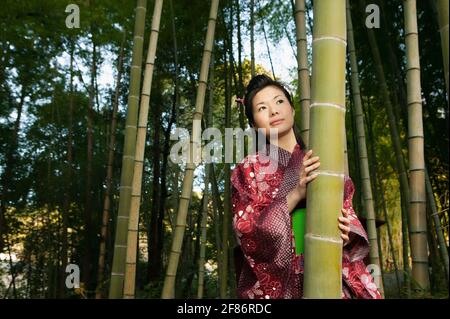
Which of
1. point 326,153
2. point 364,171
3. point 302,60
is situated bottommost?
point 326,153

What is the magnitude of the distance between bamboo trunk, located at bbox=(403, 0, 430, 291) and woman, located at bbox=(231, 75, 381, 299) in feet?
1.98

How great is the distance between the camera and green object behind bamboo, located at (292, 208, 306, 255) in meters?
1.16

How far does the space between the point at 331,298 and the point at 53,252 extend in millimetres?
9101

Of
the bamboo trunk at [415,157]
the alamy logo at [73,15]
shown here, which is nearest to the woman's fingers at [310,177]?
the bamboo trunk at [415,157]

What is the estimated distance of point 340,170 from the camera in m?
0.90

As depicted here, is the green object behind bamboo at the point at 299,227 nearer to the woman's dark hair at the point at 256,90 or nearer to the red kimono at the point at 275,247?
the red kimono at the point at 275,247

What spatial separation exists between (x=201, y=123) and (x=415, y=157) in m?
2.29

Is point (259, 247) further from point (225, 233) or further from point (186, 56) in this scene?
point (186, 56)

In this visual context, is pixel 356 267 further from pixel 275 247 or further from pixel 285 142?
pixel 285 142

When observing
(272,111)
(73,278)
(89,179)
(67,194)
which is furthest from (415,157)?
(67,194)

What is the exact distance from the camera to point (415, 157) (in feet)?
5.69

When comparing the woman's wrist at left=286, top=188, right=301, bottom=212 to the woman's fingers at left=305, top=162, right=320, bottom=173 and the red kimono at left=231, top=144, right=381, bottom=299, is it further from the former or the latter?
the woman's fingers at left=305, top=162, right=320, bottom=173

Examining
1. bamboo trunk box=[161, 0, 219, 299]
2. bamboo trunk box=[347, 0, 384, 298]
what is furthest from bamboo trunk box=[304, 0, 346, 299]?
bamboo trunk box=[347, 0, 384, 298]

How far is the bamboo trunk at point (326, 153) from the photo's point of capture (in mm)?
873
